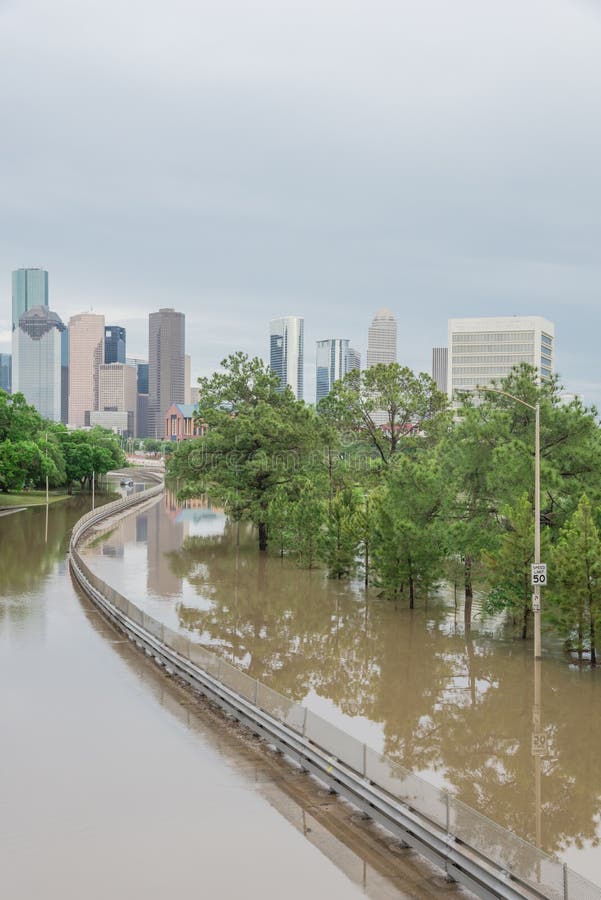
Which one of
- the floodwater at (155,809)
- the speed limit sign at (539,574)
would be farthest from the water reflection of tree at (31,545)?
the speed limit sign at (539,574)

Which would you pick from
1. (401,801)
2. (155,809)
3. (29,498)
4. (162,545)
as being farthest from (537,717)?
(29,498)

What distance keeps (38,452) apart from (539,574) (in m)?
75.0

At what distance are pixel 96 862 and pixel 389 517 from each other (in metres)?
24.3

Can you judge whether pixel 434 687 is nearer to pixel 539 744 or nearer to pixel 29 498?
pixel 539 744

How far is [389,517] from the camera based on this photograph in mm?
36531

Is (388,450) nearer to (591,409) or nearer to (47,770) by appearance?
(591,409)

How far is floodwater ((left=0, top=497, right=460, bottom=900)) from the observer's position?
12.9 m

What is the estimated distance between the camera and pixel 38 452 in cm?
9256

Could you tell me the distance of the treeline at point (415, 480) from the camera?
1137 inches

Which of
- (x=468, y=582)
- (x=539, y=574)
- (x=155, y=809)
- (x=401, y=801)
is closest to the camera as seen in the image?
(x=401, y=801)

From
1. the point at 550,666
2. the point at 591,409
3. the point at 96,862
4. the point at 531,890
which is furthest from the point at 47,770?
the point at 591,409

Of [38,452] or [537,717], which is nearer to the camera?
[537,717]

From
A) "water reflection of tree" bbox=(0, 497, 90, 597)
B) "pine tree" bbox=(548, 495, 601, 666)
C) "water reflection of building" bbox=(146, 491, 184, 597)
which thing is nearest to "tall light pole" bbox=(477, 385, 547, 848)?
"pine tree" bbox=(548, 495, 601, 666)

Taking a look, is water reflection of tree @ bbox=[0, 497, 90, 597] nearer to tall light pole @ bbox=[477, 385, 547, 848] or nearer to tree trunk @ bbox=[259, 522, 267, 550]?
tree trunk @ bbox=[259, 522, 267, 550]
